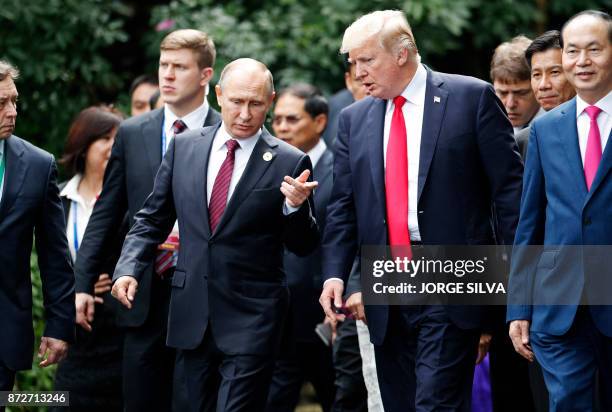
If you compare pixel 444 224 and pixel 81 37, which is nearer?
pixel 444 224

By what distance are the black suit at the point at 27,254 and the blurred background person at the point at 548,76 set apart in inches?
97.3

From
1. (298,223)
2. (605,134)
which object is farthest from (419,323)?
(605,134)

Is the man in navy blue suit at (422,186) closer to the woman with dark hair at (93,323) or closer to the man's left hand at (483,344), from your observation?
the man's left hand at (483,344)

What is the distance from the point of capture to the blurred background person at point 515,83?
763cm

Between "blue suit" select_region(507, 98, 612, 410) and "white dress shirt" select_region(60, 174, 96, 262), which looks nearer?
"blue suit" select_region(507, 98, 612, 410)

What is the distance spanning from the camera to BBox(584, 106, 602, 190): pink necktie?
19.3ft

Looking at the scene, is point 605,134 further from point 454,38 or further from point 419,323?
point 454,38

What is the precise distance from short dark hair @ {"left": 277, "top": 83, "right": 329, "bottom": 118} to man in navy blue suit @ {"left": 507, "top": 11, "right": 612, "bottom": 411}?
2955 millimetres

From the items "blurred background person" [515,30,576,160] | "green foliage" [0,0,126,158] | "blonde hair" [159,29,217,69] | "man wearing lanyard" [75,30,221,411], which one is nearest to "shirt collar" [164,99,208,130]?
"man wearing lanyard" [75,30,221,411]

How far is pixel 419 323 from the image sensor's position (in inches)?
255

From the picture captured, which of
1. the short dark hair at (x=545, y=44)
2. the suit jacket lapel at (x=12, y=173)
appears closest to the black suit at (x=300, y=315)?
the short dark hair at (x=545, y=44)

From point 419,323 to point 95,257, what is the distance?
79.6 inches

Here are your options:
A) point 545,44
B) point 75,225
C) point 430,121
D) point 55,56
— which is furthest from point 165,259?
point 55,56

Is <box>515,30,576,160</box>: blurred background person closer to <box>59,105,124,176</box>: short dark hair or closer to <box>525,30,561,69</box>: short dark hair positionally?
<box>525,30,561,69</box>: short dark hair
